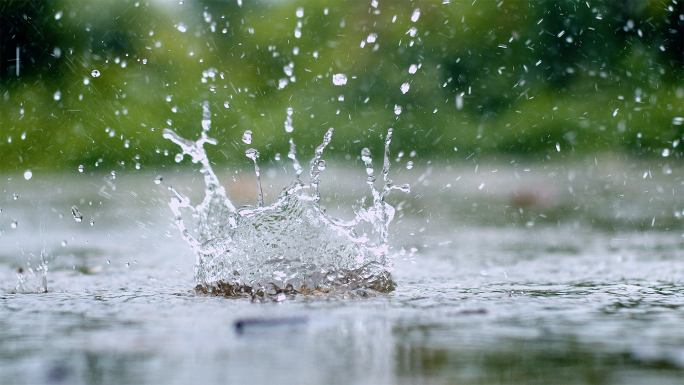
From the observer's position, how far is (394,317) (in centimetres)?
362

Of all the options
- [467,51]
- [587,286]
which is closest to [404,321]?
[587,286]

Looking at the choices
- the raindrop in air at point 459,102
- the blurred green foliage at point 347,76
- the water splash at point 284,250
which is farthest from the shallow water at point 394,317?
the raindrop in air at point 459,102

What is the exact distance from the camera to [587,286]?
188 inches

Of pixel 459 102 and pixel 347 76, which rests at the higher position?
pixel 347 76

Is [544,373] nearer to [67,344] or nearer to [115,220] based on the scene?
[67,344]

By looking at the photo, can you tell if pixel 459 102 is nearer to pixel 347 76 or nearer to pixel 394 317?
pixel 347 76

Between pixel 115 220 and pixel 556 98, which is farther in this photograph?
pixel 556 98

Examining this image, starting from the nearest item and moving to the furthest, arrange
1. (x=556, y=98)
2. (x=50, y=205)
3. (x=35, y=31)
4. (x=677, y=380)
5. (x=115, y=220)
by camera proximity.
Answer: (x=677, y=380) < (x=115, y=220) < (x=50, y=205) < (x=556, y=98) < (x=35, y=31)

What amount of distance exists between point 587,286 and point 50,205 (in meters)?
11.0

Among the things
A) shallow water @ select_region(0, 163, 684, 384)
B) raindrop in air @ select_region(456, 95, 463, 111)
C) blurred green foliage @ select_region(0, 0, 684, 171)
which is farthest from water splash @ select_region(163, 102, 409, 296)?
raindrop in air @ select_region(456, 95, 463, 111)

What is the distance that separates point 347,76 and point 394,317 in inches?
1027

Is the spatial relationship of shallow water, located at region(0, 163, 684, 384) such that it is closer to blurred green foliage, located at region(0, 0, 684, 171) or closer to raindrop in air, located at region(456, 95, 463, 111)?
blurred green foliage, located at region(0, 0, 684, 171)

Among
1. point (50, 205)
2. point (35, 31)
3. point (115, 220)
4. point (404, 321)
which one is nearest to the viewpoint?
point (404, 321)

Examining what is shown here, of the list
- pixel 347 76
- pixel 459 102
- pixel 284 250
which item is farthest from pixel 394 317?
pixel 459 102
